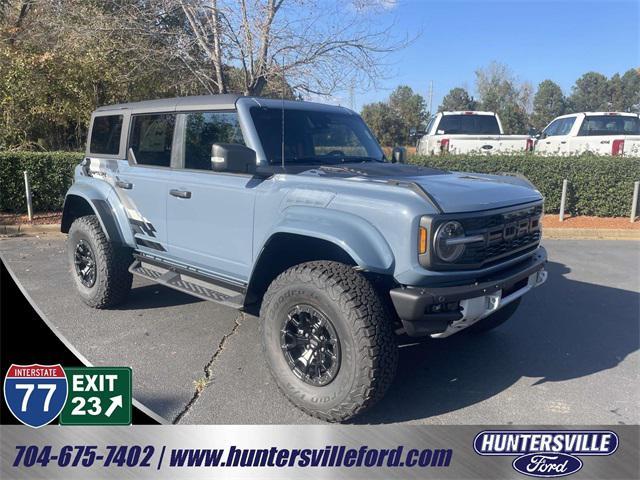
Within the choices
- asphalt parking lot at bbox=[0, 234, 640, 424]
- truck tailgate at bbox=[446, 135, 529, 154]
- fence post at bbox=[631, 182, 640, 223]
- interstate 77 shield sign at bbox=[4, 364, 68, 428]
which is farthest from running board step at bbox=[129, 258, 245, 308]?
fence post at bbox=[631, 182, 640, 223]

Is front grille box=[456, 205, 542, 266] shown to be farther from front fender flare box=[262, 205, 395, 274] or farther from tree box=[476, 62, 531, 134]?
tree box=[476, 62, 531, 134]

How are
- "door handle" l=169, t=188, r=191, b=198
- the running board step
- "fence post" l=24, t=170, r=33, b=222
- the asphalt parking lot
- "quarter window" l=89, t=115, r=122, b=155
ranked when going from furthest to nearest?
"fence post" l=24, t=170, r=33, b=222 < "quarter window" l=89, t=115, r=122, b=155 < "door handle" l=169, t=188, r=191, b=198 < the running board step < the asphalt parking lot

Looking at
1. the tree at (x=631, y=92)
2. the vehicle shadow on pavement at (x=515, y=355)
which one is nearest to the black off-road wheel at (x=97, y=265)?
the vehicle shadow on pavement at (x=515, y=355)

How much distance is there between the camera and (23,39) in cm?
1165

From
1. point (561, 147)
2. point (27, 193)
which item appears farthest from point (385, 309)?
point (561, 147)

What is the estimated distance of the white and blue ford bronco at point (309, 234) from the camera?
2859 mm

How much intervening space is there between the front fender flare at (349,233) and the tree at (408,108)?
104 ft

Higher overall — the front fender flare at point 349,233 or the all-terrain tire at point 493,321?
the front fender flare at point 349,233

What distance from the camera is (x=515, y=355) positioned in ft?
13.4

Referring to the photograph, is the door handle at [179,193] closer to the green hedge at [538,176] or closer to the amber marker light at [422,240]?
the amber marker light at [422,240]

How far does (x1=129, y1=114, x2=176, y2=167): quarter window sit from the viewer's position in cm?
438

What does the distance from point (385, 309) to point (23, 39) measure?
12.5m

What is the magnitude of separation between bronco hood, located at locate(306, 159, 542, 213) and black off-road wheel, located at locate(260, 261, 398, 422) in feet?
2.27

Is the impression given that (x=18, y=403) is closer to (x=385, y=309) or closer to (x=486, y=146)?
(x=385, y=309)
